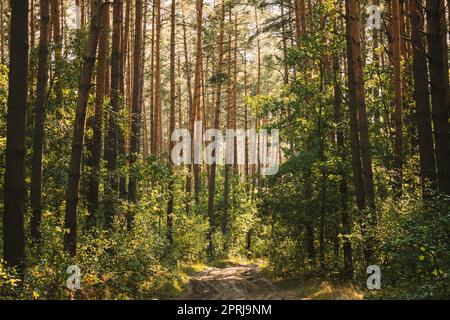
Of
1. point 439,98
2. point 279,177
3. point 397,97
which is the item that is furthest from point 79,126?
point 397,97

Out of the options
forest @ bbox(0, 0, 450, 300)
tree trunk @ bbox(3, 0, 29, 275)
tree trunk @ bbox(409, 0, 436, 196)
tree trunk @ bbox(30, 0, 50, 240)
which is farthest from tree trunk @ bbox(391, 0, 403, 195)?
tree trunk @ bbox(3, 0, 29, 275)

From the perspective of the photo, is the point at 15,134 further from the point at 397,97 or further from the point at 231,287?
the point at 397,97

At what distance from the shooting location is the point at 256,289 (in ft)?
53.3

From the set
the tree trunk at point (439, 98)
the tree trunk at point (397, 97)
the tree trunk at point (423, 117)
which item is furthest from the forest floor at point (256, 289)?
the tree trunk at point (397, 97)

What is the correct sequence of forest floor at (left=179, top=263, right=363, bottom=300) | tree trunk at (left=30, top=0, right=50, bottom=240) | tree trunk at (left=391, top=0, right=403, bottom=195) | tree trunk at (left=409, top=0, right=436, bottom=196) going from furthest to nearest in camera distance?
tree trunk at (left=391, top=0, right=403, bottom=195) < tree trunk at (left=30, top=0, right=50, bottom=240) < tree trunk at (left=409, top=0, right=436, bottom=196) < forest floor at (left=179, top=263, right=363, bottom=300)

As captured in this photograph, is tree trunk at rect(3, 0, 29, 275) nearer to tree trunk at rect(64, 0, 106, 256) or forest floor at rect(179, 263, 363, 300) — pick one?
tree trunk at rect(64, 0, 106, 256)

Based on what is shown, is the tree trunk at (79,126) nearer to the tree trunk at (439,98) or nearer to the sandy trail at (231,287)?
the sandy trail at (231,287)

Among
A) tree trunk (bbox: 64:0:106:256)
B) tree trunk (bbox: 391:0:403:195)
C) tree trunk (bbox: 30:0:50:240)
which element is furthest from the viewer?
tree trunk (bbox: 391:0:403:195)

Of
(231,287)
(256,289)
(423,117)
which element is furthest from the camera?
(231,287)

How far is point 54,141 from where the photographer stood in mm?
15555

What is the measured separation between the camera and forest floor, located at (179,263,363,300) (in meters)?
12.3

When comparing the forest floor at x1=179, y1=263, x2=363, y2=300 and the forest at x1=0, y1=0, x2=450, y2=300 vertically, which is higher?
the forest at x1=0, y1=0, x2=450, y2=300

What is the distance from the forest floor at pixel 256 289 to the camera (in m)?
12.3
